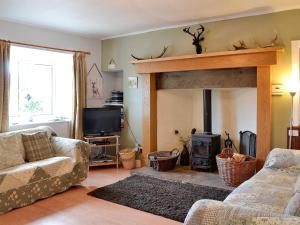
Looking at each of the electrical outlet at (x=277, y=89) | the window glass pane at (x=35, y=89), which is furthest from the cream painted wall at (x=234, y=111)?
the window glass pane at (x=35, y=89)

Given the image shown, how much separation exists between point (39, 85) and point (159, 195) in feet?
9.25

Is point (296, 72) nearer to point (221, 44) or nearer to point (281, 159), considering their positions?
point (221, 44)

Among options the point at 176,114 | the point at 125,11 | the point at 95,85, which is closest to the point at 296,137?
the point at 176,114

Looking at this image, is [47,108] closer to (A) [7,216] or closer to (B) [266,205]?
(A) [7,216]

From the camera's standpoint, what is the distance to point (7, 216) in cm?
297

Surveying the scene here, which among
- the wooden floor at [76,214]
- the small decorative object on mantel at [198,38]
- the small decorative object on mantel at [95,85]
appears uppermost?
the small decorative object on mantel at [198,38]

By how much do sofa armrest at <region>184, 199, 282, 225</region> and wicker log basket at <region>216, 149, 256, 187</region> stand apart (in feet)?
7.23

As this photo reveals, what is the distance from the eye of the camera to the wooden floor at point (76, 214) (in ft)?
9.30

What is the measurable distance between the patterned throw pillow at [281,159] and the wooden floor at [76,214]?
127 centimetres

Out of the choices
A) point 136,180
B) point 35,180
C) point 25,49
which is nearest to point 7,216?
point 35,180

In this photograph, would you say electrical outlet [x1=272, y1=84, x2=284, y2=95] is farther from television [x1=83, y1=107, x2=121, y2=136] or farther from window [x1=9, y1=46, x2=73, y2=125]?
window [x1=9, y1=46, x2=73, y2=125]

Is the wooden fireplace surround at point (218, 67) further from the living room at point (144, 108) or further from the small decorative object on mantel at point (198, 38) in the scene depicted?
the small decorative object on mantel at point (198, 38)

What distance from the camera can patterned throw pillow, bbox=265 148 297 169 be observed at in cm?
311

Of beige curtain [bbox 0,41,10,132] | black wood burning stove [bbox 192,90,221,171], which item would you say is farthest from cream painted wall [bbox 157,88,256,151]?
beige curtain [bbox 0,41,10,132]
